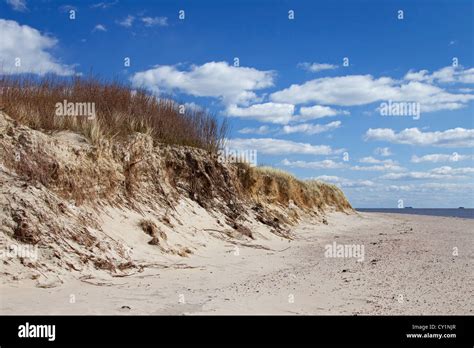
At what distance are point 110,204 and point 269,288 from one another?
16.1 feet

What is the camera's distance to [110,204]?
10.2 m

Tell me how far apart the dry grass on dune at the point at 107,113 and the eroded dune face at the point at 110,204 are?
1.48 feet

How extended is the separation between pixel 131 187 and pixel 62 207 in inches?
126

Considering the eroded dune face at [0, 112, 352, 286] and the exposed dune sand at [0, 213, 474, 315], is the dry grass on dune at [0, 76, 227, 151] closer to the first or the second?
the eroded dune face at [0, 112, 352, 286]

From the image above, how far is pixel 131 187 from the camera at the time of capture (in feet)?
37.4

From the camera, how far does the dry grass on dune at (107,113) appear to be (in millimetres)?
10750

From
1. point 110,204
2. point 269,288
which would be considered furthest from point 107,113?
point 269,288

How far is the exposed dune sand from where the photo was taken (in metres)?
5.43

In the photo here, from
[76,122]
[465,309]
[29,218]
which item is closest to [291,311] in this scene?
[465,309]
